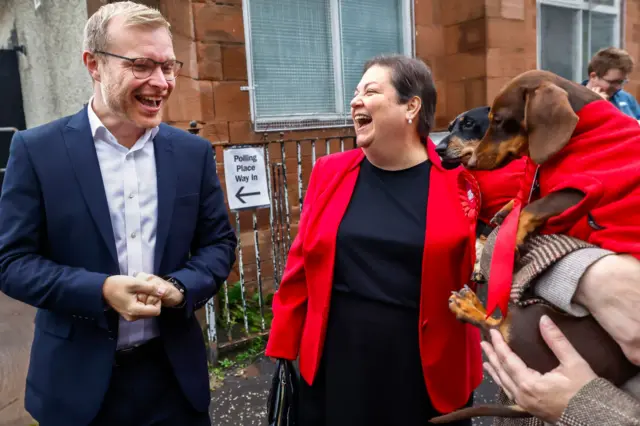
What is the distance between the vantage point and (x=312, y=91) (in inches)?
233

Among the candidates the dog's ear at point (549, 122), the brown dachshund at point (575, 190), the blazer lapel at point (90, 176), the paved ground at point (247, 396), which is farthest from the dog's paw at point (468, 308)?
the paved ground at point (247, 396)

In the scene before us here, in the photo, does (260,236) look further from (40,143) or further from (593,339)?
(593,339)

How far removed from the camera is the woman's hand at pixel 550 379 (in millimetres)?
1299

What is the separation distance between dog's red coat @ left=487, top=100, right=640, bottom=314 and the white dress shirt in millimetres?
1198

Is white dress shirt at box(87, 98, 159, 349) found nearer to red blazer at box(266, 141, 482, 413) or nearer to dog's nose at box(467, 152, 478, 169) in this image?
red blazer at box(266, 141, 482, 413)

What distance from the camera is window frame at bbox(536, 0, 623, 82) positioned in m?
7.45

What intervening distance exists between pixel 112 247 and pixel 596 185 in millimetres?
1501

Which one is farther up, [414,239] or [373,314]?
[414,239]

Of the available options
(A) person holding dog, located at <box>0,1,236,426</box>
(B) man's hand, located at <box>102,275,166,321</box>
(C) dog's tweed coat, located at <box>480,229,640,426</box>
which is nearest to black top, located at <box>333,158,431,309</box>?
(A) person holding dog, located at <box>0,1,236,426</box>

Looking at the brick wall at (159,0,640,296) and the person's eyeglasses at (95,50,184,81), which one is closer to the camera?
the person's eyeglasses at (95,50,184,81)

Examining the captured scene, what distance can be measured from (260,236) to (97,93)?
11.9ft

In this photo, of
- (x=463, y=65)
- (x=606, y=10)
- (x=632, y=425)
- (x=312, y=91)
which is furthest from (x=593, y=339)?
(x=606, y=10)

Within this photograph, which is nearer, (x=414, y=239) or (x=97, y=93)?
(x=97, y=93)

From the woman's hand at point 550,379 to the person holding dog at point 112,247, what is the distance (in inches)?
43.6
